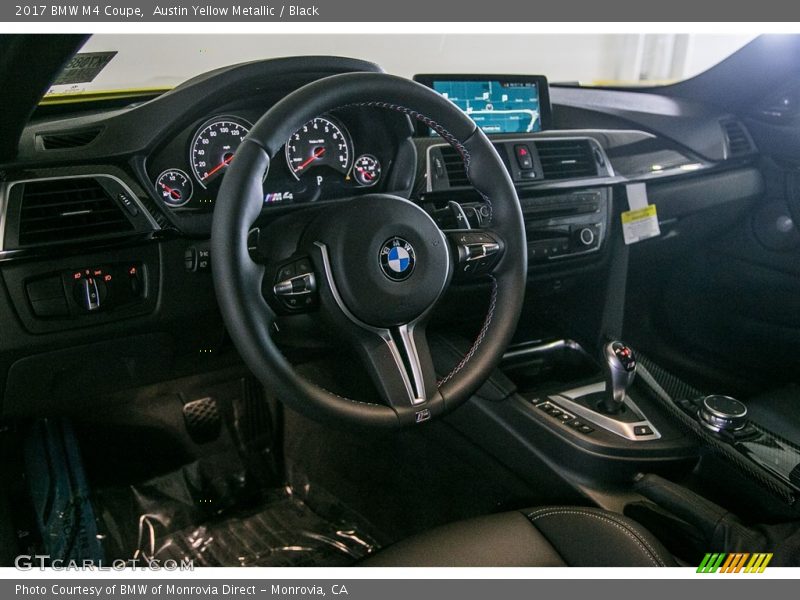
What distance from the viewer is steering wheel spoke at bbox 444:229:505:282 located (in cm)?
118

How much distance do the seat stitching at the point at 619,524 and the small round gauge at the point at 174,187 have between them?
811 mm

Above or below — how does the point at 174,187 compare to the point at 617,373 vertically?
above

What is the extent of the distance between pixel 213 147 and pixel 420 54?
1.10 meters

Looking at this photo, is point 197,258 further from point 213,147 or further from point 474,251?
point 474,251

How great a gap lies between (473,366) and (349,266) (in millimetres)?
251

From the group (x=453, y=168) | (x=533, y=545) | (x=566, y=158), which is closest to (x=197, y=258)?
(x=453, y=168)

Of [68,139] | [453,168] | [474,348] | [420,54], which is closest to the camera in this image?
[474,348]

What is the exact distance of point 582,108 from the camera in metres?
2.10

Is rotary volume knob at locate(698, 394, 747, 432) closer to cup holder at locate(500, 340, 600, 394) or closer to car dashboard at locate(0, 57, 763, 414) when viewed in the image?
cup holder at locate(500, 340, 600, 394)

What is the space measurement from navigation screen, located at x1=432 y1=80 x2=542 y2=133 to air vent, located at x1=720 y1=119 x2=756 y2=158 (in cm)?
71

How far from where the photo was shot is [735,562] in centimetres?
120

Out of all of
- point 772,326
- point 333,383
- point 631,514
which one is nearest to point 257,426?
point 333,383

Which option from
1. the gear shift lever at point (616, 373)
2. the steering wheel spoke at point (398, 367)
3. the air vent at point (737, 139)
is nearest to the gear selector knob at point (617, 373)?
the gear shift lever at point (616, 373)

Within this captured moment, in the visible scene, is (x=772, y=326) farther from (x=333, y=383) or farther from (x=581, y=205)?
(x=333, y=383)
